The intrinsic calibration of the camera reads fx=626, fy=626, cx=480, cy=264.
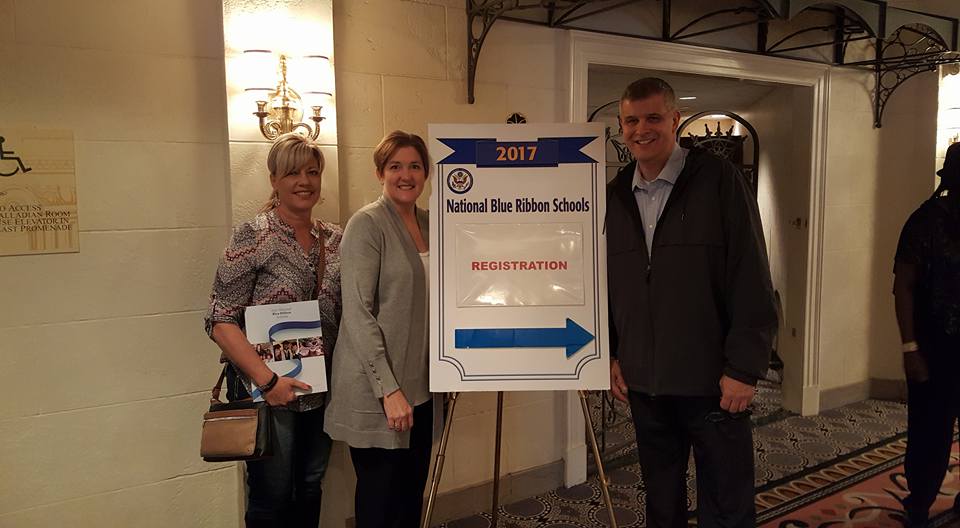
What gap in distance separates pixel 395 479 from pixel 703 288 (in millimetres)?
1112

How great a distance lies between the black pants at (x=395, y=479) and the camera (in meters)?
1.93

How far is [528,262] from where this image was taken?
1.99 meters

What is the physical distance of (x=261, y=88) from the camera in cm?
221

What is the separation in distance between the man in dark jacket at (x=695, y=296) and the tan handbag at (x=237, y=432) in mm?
1157

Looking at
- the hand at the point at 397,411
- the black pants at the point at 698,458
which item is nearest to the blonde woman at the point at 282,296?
the hand at the point at 397,411

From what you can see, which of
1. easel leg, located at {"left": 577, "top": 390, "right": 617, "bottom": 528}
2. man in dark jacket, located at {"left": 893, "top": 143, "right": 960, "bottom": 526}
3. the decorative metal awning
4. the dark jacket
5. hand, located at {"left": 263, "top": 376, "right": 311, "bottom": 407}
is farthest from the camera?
the decorative metal awning

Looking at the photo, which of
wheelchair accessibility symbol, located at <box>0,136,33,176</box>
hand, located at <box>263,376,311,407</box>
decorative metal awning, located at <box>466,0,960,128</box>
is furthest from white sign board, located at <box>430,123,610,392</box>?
wheelchair accessibility symbol, located at <box>0,136,33,176</box>

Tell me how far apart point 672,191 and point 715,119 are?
3994 millimetres

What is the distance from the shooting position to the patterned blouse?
191cm

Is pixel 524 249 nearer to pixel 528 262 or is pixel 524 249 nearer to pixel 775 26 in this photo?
→ pixel 528 262

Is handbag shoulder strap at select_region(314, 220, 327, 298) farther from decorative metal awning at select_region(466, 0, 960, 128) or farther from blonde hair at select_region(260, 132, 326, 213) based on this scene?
decorative metal awning at select_region(466, 0, 960, 128)

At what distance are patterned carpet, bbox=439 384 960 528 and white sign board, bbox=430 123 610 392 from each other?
47.2 inches

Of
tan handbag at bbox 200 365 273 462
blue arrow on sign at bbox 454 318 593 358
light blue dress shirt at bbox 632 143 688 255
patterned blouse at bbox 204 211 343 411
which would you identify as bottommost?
tan handbag at bbox 200 365 273 462

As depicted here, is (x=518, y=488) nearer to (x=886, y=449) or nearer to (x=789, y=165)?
(x=886, y=449)
